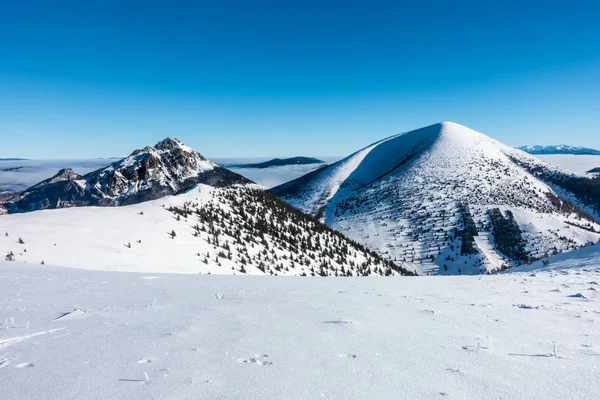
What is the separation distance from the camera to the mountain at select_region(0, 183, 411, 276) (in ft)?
43.9

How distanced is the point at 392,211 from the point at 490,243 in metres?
18.2

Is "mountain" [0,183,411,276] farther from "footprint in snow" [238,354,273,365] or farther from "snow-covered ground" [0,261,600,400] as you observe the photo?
"footprint in snow" [238,354,273,365]

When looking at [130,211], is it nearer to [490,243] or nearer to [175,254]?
[175,254]

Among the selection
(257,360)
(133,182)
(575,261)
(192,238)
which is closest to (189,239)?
(192,238)

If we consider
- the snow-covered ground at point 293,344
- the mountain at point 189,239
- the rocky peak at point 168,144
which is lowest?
the mountain at point 189,239

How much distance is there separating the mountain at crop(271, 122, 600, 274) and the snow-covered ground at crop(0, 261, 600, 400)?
18.9 metres

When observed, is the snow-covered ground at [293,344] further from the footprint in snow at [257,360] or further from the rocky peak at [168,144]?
the rocky peak at [168,144]

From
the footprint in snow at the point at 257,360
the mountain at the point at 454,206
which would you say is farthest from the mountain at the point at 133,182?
the footprint in snow at the point at 257,360

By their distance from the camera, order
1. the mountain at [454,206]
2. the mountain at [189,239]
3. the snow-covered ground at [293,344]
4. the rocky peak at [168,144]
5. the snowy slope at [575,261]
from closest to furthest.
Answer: the snow-covered ground at [293,344], the snowy slope at [575,261], the mountain at [189,239], the mountain at [454,206], the rocky peak at [168,144]

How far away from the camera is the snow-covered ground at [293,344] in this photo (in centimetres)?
312

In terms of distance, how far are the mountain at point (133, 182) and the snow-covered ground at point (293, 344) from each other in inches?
5441

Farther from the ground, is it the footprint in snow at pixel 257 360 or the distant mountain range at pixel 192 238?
the footprint in snow at pixel 257 360

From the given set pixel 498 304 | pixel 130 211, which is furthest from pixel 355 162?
pixel 498 304

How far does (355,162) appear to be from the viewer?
10469 cm
